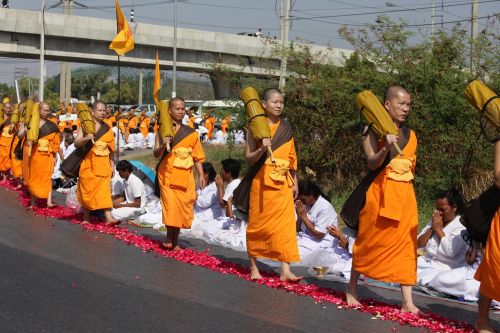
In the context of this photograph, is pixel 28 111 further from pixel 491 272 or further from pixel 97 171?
pixel 491 272

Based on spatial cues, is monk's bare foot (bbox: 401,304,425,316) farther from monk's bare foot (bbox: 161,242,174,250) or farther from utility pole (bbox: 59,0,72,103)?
utility pole (bbox: 59,0,72,103)

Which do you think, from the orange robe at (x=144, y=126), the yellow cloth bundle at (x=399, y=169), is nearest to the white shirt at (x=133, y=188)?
the yellow cloth bundle at (x=399, y=169)

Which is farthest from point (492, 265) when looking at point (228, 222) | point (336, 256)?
point (228, 222)

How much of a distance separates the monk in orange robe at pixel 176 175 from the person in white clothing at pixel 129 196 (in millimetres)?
2918

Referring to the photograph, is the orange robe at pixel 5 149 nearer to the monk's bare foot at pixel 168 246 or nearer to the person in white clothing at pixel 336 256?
the monk's bare foot at pixel 168 246

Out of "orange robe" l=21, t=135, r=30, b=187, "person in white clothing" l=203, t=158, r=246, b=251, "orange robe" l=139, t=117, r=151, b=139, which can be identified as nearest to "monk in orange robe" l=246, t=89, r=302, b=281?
"person in white clothing" l=203, t=158, r=246, b=251

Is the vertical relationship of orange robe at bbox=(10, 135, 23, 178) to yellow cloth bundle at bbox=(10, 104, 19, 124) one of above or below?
below

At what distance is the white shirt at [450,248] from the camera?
822 cm

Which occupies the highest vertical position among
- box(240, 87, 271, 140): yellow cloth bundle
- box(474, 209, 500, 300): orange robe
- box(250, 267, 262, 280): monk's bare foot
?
box(240, 87, 271, 140): yellow cloth bundle

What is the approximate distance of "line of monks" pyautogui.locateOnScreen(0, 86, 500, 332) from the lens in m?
6.64

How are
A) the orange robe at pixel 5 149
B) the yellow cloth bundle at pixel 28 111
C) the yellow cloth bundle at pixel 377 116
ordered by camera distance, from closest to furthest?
1. the yellow cloth bundle at pixel 377 116
2. the yellow cloth bundle at pixel 28 111
3. the orange robe at pixel 5 149

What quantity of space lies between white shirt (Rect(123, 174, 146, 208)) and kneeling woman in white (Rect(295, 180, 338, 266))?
12.9ft

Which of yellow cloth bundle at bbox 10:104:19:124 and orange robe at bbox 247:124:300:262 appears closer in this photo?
orange robe at bbox 247:124:300:262

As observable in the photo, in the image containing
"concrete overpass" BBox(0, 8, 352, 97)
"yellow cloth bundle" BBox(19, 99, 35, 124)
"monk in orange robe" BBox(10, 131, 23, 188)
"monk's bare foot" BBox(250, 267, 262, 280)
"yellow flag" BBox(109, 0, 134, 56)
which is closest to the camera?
"monk's bare foot" BBox(250, 267, 262, 280)
